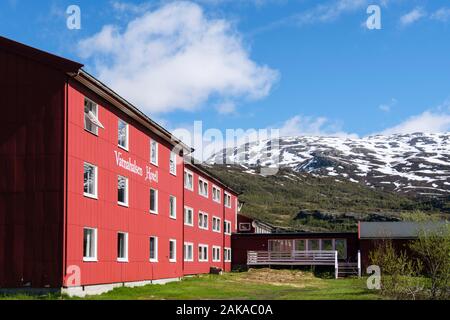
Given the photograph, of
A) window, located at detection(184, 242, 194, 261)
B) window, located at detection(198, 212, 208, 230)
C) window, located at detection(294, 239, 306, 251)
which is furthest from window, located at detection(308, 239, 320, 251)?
window, located at detection(184, 242, 194, 261)

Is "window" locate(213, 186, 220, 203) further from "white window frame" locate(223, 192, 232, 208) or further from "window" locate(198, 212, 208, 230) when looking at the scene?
"window" locate(198, 212, 208, 230)

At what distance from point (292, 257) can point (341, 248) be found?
14.7 feet

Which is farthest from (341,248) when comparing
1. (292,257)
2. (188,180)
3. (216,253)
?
(188,180)

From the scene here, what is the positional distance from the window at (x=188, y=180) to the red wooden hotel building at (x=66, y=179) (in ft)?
37.7

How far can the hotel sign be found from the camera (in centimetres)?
3038

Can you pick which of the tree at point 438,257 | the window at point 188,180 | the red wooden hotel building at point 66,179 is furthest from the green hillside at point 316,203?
the tree at point 438,257

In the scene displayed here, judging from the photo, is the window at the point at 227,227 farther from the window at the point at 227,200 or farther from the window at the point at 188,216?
the window at the point at 188,216

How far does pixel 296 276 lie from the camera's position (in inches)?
1998

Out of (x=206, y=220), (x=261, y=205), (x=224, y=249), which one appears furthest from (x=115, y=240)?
(x=261, y=205)

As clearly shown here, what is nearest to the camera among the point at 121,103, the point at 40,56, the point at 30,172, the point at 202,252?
the point at 30,172

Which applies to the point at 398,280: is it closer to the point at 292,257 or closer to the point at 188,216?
the point at 188,216

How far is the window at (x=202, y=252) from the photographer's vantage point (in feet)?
161

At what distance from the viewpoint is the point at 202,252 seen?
50000 millimetres
